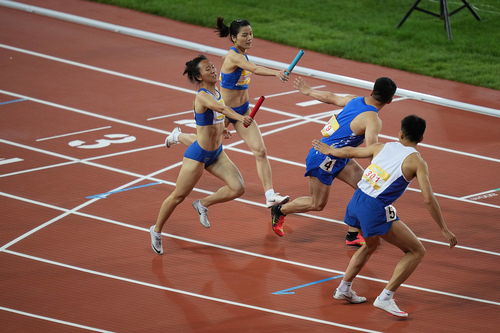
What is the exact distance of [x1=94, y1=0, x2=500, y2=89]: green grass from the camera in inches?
732

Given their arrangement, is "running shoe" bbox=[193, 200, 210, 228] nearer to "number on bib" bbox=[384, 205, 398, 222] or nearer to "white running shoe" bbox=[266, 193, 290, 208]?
"white running shoe" bbox=[266, 193, 290, 208]

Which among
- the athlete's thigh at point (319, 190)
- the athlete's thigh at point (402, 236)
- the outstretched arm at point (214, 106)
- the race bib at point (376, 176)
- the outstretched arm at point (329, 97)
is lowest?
the athlete's thigh at point (319, 190)

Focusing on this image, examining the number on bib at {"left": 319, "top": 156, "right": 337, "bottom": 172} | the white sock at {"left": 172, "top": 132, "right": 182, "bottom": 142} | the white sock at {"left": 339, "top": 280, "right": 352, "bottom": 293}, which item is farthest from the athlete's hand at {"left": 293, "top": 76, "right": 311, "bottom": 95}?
the white sock at {"left": 339, "top": 280, "right": 352, "bottom": 293}

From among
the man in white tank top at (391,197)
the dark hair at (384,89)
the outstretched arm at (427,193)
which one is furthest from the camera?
the dark hair at (384,89)

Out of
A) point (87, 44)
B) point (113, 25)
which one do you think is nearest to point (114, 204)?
point (87, 44)

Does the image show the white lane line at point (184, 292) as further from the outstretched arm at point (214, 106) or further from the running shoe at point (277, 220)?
the outstretched arm at point (214, 106)

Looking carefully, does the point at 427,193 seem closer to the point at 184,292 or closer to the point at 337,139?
the point at 337,139

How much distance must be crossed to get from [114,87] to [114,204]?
499 centimetres

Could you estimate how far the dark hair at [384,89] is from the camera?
946 cm

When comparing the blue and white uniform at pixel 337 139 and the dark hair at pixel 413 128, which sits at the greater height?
the dark hair at pixel 413 128

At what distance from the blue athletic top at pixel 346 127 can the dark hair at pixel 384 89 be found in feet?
0.94

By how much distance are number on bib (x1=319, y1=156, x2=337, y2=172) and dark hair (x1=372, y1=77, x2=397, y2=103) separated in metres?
0.98

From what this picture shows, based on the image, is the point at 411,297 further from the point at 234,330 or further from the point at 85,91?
the point at 85,91

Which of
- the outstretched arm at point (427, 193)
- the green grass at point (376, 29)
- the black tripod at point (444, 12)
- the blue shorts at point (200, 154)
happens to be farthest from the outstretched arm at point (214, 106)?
the black tripod at point (444, 12)
